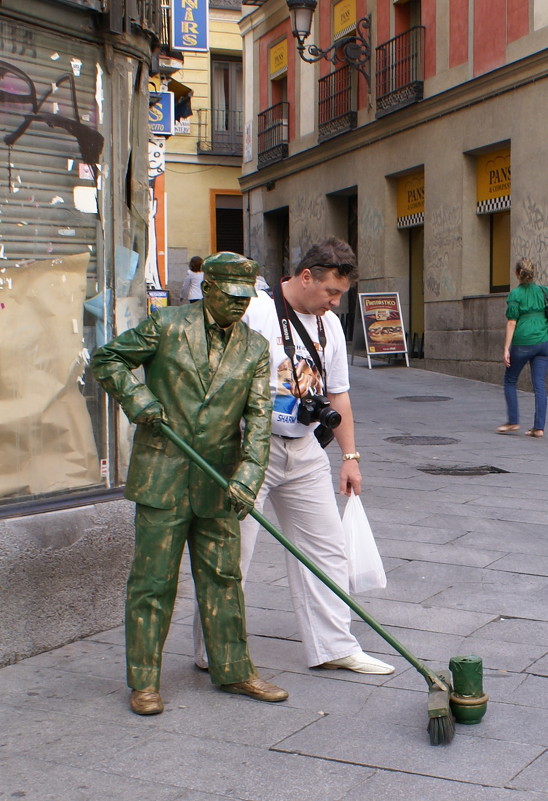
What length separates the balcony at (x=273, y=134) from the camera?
23.5m

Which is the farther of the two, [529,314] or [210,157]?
[210,157]

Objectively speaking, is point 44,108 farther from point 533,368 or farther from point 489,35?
point 489,35

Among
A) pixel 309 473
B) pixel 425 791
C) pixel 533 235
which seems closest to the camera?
pixel 425 791

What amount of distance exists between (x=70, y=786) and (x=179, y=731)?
21.0 inches

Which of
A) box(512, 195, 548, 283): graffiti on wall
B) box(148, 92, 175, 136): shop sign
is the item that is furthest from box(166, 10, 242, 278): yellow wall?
box(148, 92, 175, 136): shop sign

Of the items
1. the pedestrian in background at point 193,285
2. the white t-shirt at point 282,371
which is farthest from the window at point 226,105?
the white t-shirt at point 282,371

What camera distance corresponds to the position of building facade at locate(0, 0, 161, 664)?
4797mm

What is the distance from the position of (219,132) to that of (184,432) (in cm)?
2888

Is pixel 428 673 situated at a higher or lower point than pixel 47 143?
lower

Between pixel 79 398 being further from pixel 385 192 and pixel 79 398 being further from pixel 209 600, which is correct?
pixel 385 192

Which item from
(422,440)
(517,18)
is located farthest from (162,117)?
(517,18)

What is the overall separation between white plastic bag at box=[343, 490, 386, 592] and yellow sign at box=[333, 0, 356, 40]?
17.7 metres

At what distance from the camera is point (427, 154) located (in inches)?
704

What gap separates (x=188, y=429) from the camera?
13.1 ft
